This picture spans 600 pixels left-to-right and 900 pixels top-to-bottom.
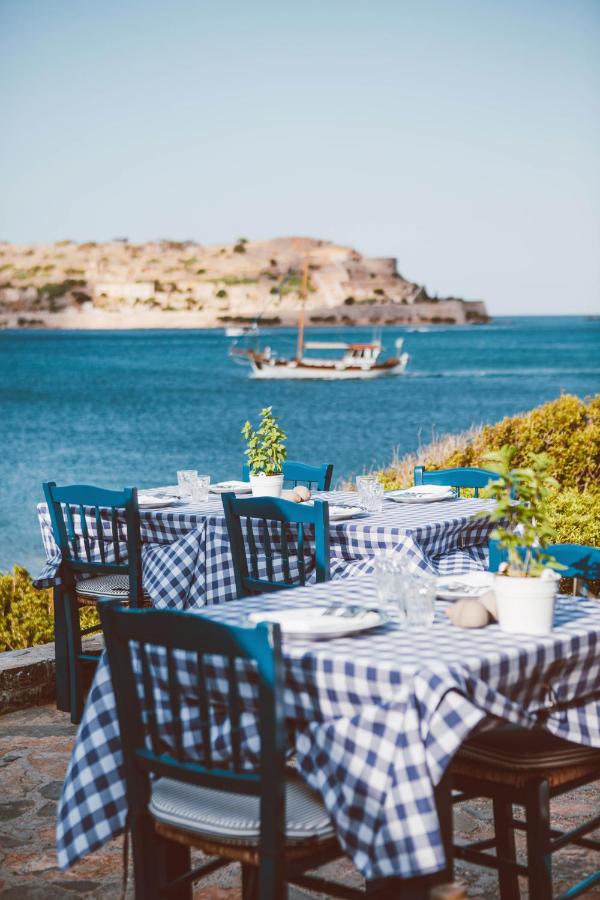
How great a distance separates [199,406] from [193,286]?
6275 cm

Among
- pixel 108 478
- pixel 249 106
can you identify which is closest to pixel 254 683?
pixel 108 478

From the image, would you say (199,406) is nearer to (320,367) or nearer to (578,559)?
(320,367)

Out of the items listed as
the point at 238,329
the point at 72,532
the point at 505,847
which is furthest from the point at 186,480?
the point at 238,329

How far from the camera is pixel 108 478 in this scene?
3562 cm

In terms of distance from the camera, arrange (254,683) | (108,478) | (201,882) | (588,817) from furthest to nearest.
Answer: (108,478) < (588,817) < (201,882) < (254,683)

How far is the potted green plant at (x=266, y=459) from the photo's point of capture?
5520 mm

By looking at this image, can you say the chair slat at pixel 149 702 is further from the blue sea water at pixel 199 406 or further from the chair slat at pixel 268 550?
the blue sea water at pixel 199 406

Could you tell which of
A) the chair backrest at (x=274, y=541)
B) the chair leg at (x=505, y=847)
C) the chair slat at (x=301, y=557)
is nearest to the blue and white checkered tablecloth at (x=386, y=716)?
the chair leg at (x=505, y=847)

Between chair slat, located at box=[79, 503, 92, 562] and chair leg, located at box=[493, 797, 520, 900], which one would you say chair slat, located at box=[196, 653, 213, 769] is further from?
chair slat, located at box=[79, 503, 92, 562]

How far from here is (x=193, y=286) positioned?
119500 millimetres

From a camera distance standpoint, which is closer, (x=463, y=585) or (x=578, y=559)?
(x=463, y=585)

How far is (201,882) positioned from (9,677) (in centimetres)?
208

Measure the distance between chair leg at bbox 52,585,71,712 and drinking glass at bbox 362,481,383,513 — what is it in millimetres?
1463

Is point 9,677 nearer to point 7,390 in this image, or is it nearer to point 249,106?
point 7,390
